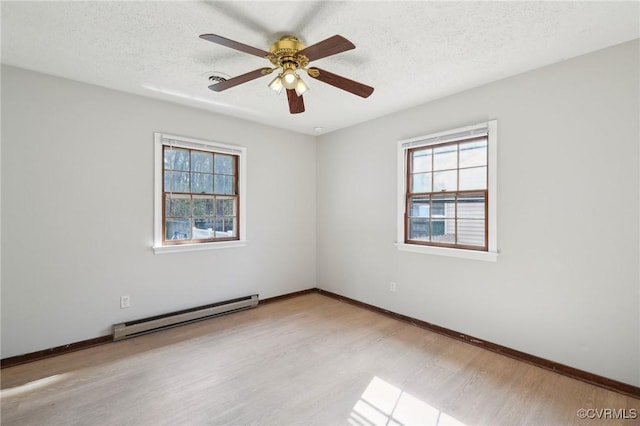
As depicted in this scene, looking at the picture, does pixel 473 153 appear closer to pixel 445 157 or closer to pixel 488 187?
pixel 445 157

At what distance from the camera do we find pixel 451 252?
3.14 metres

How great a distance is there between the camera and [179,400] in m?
2.12

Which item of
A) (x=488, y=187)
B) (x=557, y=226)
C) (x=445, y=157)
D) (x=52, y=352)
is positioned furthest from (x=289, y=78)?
(x=52, y=352)

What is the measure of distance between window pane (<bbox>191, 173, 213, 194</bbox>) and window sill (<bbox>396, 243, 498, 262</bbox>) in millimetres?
2566

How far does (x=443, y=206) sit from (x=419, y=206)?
0.32 m

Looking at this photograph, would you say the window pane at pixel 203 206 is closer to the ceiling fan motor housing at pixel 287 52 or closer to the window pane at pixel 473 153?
the ceiling fan motor housing at pixel 287 52

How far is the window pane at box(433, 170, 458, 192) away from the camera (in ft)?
10.6

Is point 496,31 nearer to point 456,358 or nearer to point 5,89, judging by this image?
point 456,358

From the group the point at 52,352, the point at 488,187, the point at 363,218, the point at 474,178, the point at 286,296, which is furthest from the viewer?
the point at 286,296

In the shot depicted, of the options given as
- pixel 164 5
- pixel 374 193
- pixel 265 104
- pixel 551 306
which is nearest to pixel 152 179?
pixel 265 104

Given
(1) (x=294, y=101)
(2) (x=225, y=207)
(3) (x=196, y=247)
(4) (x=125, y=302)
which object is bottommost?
(4) (x=125, y=302)

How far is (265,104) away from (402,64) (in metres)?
1.66

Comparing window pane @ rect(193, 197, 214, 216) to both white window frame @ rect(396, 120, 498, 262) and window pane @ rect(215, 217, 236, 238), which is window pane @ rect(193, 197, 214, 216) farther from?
white window frame @ rect(396, 120, 498, 262)

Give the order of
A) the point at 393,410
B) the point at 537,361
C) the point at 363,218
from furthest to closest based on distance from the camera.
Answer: the point at 363,218, the point at 537,361, the point at 393,410
